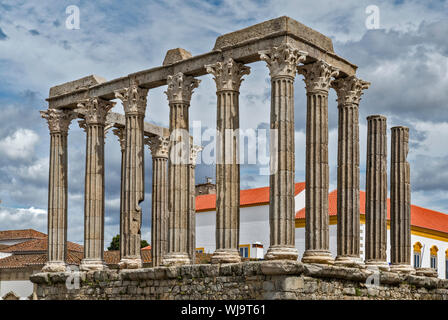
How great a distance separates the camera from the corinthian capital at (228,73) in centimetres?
2520

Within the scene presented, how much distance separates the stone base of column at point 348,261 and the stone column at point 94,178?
946 cm

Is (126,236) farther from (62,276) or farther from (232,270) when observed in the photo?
(232,270)

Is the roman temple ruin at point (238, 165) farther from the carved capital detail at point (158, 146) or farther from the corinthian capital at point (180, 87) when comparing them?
the carved capital detail at point (158, 146)

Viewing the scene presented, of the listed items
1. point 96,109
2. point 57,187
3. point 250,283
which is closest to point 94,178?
point 57,187

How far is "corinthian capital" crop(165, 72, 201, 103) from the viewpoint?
27156 mm

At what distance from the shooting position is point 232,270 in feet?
74.8

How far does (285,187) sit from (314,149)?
2497 mm

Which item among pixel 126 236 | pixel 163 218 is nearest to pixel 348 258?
→ pixel 126 236

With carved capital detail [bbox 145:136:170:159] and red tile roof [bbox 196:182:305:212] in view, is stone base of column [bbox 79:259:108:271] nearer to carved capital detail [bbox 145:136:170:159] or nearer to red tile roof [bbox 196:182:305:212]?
carved capital detail [bbox 145:136:170:159]

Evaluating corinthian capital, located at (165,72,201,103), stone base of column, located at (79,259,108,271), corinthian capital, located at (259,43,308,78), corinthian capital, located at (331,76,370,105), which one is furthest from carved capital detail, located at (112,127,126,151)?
corinthian capital, located at (259,43,308,78)

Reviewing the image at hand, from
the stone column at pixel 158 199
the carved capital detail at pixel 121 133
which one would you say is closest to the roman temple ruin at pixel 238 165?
the stone column at pixel 158 199

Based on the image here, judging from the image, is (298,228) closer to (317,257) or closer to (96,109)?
(96,109)

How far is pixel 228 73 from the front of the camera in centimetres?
2528
